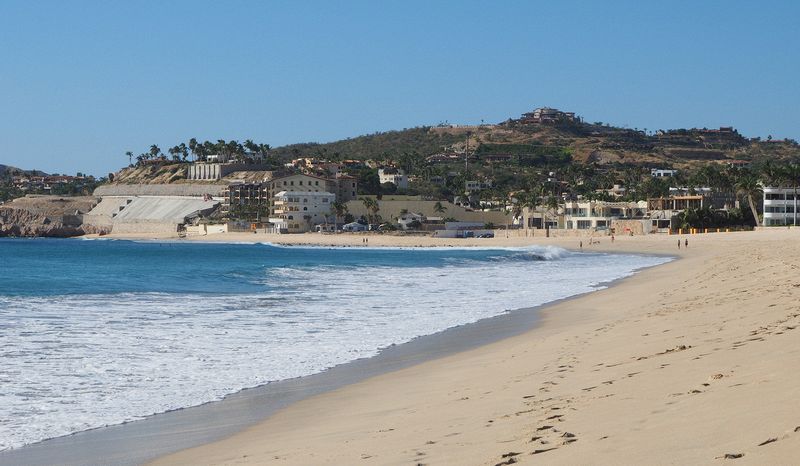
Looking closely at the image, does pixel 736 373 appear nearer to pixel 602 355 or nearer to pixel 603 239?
pixel 602 355

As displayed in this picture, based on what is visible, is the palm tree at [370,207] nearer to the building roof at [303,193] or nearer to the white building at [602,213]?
the building roof at [303,193]

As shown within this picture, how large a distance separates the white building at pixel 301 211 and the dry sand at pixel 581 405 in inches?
4366

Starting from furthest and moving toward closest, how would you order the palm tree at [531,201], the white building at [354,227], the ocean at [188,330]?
the white building at [354,227] → the palm tree at [531,201] → the ocean at [188,330]

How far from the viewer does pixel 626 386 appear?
9477 millimetres

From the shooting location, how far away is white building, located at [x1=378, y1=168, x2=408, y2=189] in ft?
484

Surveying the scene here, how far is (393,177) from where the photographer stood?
148250 millimetres

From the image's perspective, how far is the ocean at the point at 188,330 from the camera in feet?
39.3

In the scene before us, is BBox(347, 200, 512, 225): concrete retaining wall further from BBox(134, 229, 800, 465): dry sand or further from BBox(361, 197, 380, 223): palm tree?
BBox(134, 229, 800, 465): dry sand

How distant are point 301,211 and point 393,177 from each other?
78.8 feet

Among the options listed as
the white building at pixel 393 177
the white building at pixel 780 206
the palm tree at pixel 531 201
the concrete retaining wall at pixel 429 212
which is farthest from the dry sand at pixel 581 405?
the white building at pixel 393 177

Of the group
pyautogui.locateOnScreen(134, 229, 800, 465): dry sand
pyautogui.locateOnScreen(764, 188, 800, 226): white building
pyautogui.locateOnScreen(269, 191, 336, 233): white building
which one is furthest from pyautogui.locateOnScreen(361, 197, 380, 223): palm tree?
pyautogui.locateOnScreen(134, 229, 800, 465): dry sand

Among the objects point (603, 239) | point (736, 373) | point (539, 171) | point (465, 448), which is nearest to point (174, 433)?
point (465, 448)

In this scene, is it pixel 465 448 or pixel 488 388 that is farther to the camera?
pixel 488 388

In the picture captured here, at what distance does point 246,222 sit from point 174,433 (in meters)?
126
